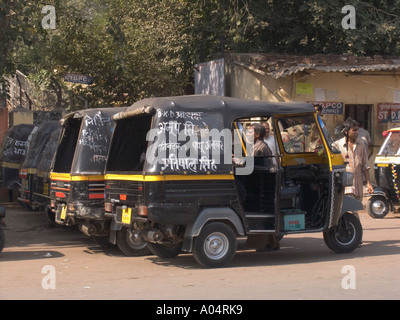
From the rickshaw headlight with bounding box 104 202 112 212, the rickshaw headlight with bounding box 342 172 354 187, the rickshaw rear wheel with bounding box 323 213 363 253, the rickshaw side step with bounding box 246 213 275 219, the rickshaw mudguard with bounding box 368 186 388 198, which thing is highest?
the rickshaw headlight with bounding box 342 172 354 187

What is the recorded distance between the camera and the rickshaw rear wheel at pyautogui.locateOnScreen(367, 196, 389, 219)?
47.7 ft

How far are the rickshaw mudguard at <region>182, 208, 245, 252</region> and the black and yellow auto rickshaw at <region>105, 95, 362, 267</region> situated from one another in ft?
0.04

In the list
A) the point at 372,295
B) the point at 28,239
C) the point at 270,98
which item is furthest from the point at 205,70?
the point at 372,295

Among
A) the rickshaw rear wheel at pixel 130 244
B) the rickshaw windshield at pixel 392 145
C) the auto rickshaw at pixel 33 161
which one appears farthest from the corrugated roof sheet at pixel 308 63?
the rickshaw rear wheel at pixel 130 244

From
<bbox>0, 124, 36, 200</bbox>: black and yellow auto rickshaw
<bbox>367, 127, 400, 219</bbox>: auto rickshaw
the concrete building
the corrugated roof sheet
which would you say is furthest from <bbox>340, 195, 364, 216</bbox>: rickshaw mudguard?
<bbox>0, 124, 36, 200</bbox>: black and yellow auto rickshaw

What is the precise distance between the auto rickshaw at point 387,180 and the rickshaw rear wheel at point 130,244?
6364 mm

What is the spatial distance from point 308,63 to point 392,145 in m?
4.72

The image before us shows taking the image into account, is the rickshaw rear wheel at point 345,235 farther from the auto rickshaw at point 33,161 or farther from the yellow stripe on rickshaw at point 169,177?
the auto rickshaw at point 33,161

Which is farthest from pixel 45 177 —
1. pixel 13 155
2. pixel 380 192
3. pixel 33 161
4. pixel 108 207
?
pixel 380 192

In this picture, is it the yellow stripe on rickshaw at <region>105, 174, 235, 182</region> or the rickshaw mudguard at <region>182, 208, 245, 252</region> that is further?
the rickshaw mudguard at <region>182, 208, 245, 252</region>

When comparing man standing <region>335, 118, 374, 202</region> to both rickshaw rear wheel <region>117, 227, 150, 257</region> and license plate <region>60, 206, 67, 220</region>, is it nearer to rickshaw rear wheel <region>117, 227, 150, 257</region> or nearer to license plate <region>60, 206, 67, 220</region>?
rickshaw rear wheel <region>117, 227, 150, 257</region>

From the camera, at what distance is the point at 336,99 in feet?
59.5

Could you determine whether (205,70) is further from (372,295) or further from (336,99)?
(372,295)
